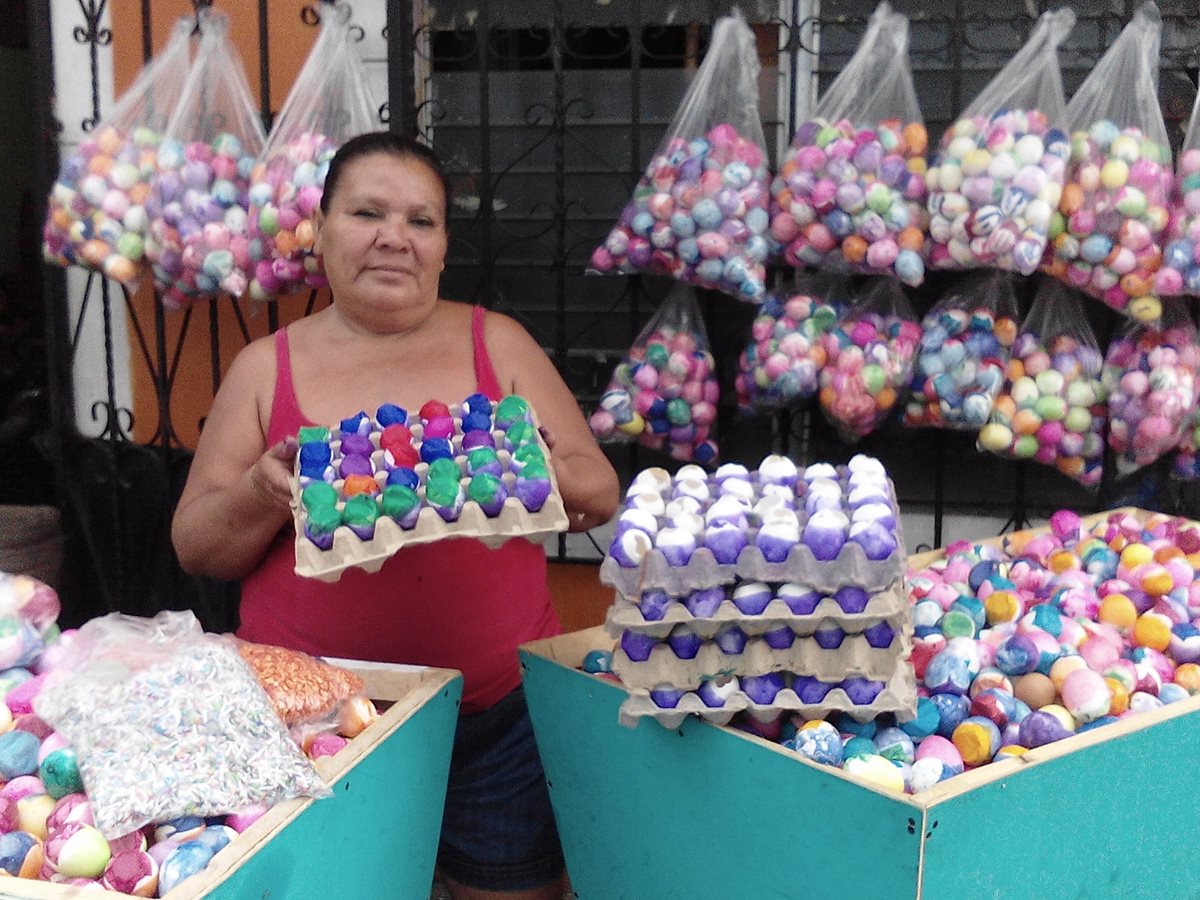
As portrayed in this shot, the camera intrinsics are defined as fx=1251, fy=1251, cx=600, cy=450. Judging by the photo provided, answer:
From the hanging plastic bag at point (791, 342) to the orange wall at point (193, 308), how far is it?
0.97 metres

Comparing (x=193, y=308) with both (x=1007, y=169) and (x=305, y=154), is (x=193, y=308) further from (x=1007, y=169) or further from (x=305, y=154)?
(x=1007, y=169)

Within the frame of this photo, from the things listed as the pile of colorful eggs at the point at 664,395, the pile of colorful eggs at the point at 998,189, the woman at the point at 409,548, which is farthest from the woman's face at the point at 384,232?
the pile of colorful eggs at the point at 998,189

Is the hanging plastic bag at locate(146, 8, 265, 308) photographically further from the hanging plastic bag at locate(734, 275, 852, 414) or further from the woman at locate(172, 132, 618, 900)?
the hanging plastic bag at locate(734, 275, 852, 414)

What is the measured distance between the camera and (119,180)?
234 centimetres

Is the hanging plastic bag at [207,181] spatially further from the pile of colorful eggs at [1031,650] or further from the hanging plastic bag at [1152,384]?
the hanging plastic bag at [1152,384]

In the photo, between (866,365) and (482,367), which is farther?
(866,365)

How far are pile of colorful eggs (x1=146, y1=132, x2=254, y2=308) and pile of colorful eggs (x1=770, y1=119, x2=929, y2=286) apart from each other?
0.99 metres

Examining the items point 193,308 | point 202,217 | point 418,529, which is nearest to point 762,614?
point 418,529

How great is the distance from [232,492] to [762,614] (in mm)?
814

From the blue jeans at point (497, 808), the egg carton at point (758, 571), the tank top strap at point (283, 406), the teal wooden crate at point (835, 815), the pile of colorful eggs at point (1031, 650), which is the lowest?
the blue jeans at point (497, 808)

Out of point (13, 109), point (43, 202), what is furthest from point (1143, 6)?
point (13, 109)

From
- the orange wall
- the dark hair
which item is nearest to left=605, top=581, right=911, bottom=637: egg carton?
the dark hair

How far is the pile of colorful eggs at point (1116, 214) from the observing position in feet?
6.81

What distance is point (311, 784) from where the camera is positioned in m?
1.17
